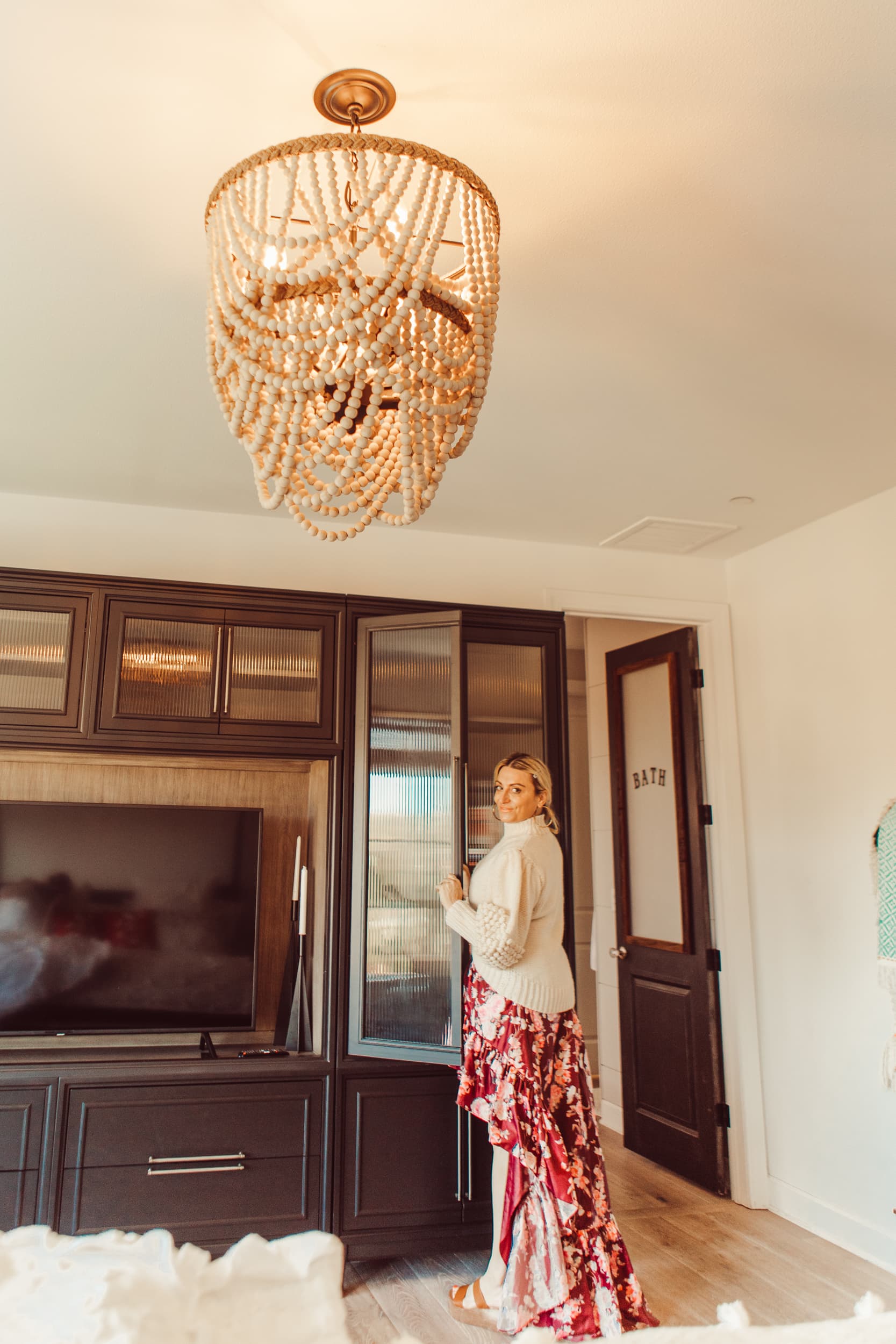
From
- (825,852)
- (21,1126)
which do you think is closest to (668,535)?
(825,852)

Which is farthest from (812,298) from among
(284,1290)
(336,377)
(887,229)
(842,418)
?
(284,1290)

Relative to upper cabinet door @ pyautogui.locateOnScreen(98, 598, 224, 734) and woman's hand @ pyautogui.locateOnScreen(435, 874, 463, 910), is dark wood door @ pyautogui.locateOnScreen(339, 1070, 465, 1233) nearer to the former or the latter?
woman's hand @ pyautogui.locateOnScreen(435, 874, 463, 910)

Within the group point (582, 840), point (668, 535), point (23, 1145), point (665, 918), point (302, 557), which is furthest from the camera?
point (582, 840)

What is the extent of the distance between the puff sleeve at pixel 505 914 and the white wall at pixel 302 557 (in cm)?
151

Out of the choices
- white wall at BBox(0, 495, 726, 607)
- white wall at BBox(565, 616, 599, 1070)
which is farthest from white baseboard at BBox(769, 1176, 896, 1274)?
white wall at BBox(0, 495, 726, 607)

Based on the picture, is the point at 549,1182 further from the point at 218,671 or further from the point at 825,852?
the point at 218,671

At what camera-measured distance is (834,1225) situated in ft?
11.8

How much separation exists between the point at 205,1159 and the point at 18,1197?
0.58 m

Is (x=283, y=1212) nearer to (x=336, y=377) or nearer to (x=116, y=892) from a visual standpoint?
(x=116, y=892)

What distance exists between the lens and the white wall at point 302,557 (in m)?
3.84

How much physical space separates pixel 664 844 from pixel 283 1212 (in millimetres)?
2352

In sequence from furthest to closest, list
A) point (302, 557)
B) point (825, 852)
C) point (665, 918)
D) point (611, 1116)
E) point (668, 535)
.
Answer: point (611, 1116), point (665, 918), point (668, 535), point (302, 557), point (825, 852)

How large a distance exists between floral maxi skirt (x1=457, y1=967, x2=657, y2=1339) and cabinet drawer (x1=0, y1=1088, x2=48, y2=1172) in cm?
138

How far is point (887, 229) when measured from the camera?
2152 mm
